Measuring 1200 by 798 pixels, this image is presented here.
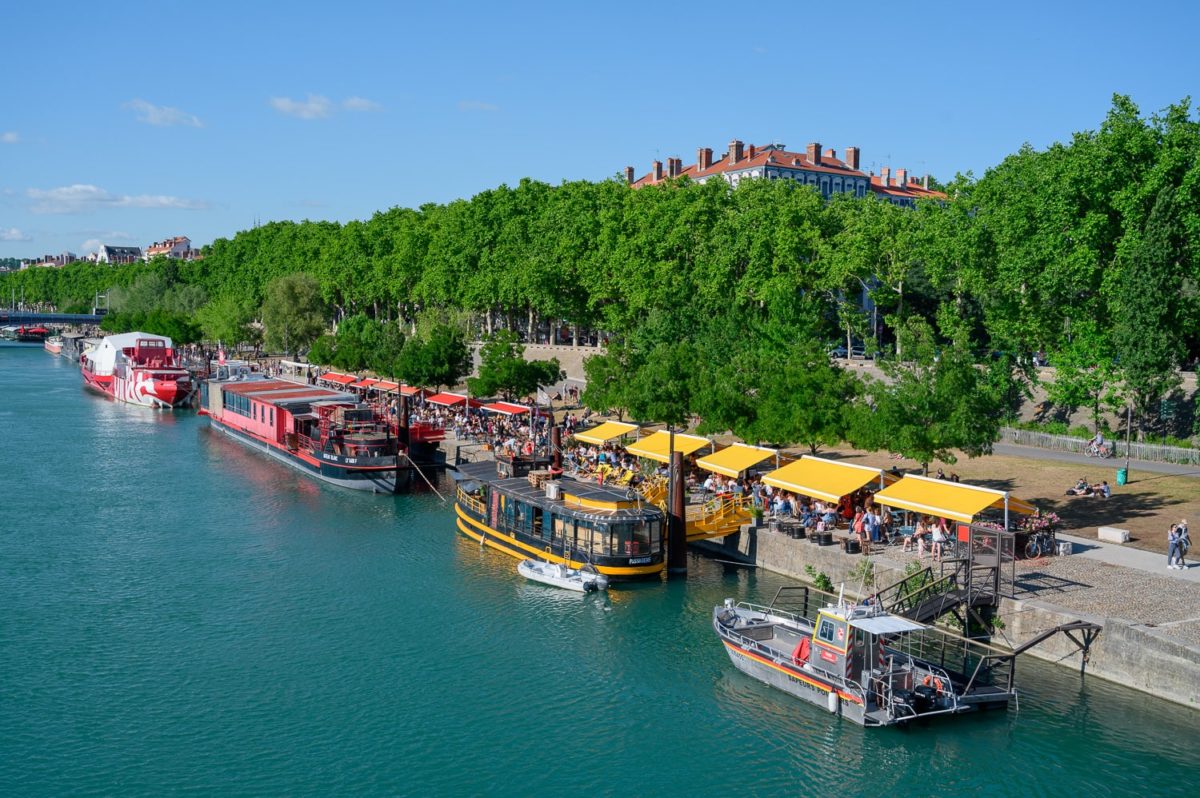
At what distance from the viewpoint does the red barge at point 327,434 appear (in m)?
56.0

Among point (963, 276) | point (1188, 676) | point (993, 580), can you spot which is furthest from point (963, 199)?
point (1188, 676)

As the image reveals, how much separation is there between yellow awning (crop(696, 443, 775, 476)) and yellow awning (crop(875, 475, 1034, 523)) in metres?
7.36

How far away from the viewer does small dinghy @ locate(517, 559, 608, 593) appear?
1467 inches

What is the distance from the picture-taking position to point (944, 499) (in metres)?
35.9

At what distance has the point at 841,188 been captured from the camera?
140750mm

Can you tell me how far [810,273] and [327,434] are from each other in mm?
38246

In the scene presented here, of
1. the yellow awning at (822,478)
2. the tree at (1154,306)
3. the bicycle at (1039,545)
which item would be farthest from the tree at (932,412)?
the tree at (1154,306)

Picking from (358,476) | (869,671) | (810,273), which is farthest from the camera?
(810,273)

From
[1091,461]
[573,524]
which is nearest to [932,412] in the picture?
[573,524]

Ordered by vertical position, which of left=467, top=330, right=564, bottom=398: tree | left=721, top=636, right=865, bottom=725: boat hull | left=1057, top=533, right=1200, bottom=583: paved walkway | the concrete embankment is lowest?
left=721, top=636, right=865, bottom=725: boat hull

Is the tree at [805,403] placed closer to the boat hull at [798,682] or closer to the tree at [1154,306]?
the tree at [1154,306]

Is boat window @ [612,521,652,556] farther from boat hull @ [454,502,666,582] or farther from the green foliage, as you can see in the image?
the green foliage

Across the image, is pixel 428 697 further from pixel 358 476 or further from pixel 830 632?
pixel 358 476

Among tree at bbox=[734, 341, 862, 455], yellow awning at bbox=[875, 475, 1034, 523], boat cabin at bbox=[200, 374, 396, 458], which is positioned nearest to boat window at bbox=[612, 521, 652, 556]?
yellow awning at bbox=[875, 475, 1034, 523]
